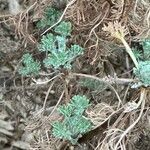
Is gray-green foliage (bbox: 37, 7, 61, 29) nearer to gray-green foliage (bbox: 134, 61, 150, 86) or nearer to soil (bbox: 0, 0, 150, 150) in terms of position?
soil (bbox: 0, 0, 150, 150)

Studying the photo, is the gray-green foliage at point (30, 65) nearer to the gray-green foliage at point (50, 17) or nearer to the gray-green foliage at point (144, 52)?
the gray-green foliage at point (50, 17)

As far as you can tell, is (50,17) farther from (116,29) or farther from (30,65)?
(116,29)

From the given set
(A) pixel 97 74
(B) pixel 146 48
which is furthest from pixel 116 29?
(A) pixel 97 74

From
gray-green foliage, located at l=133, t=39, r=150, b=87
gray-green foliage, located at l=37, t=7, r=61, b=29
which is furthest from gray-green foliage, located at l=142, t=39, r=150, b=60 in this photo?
gray-green foliage, located at l=37, t=7, r=61, b=29

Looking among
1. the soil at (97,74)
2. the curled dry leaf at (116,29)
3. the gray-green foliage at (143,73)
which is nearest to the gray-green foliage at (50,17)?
the soil at (97,74)

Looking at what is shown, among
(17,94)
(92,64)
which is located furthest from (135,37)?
(17,94)
